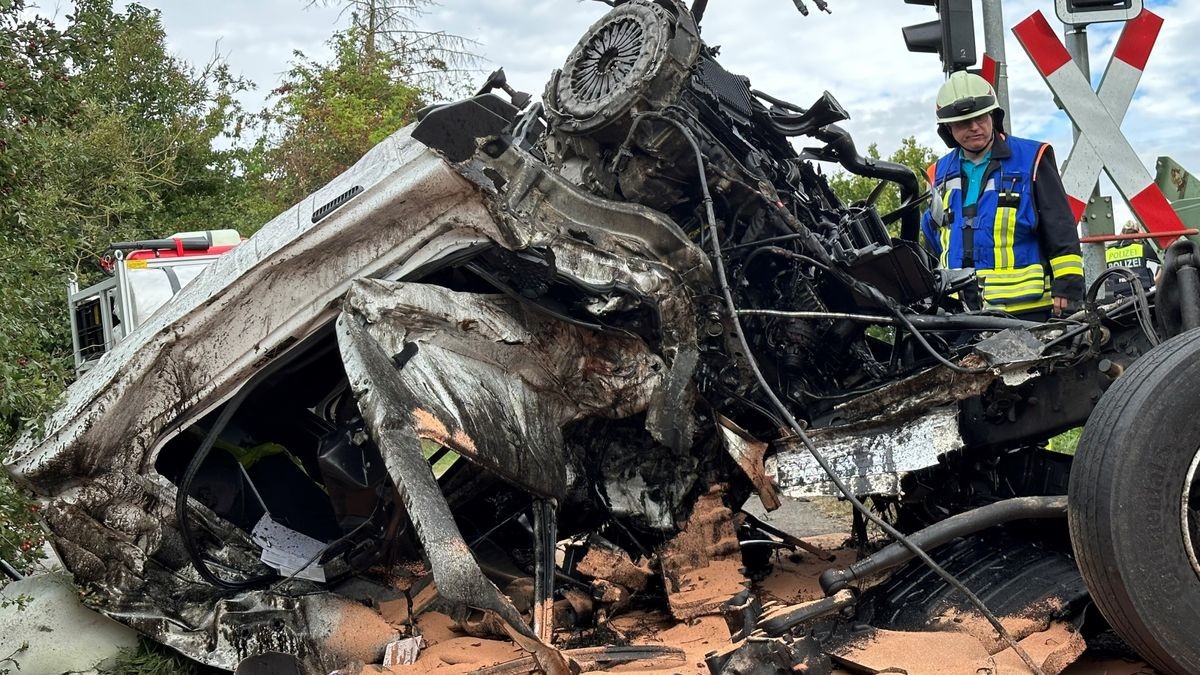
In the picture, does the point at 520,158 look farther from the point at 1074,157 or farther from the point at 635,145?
the point at 1074,157

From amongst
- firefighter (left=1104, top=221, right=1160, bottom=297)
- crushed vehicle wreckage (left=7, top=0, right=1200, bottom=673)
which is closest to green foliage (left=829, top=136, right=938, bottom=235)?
firefighter (left=1104, top=221, right=1160, bottom=297)

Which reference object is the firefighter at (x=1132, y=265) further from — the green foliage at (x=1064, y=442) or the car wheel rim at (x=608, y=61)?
the car wheel rim at (x=608, y=61)

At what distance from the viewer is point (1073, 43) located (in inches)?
185

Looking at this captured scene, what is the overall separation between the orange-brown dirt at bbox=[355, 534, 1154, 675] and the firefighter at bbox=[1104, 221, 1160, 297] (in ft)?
3.67

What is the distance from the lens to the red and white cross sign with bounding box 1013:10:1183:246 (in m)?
4.62

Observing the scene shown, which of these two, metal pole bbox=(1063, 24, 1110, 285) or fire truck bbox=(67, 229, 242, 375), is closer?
metal pole bbox=(1063, 24, 1110, 285)

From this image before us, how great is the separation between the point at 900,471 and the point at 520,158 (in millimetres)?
1609

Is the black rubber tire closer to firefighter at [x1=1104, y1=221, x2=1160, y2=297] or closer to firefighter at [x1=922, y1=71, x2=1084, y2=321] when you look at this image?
firefighter at [x1=1104, y1=221, x2=1160, y2=297]

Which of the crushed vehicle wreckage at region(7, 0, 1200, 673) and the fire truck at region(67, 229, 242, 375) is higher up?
the fire truck at region(67, 229, 242, 375)

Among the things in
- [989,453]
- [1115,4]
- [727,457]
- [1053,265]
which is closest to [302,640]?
[727,457]

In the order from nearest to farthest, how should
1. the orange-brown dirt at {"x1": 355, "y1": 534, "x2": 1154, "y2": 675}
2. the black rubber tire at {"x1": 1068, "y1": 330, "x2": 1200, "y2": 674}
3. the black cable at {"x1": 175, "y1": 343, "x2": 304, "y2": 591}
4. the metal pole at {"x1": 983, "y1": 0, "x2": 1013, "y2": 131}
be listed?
the black rubber tire at {"x1": 1068, "y1": 330, "x2": 1200, "y2": 674}, the orange-brown dirt at {"x1": 355, "y1": 534, "x2": 1154, "y2": 675}, the black cable at {"x1": 175, "y1": 343, "x2": 304, "y2": 591}, the metal pole at {"x1": 983, "y1": 0, "x2": 1013, "y2": 131}

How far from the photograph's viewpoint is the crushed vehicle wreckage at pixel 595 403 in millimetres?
3004

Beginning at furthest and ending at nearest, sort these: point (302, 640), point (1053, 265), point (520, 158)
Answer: point (1053, 265), point (520, 158), point (302, 640)

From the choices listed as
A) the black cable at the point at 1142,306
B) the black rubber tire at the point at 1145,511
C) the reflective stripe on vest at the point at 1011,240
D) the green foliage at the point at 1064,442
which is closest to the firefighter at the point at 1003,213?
the reflective stripe on vest at the point at 1011,240
